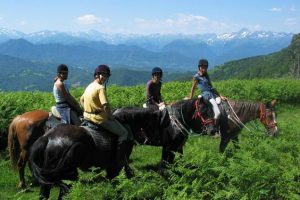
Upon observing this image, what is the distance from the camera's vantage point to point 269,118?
14.4m

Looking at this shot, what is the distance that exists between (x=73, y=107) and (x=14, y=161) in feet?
8.52

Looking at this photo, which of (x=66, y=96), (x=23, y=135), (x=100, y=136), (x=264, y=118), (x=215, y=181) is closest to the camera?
(x=215, y=181)

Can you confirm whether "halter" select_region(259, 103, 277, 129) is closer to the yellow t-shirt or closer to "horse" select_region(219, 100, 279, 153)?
"horse" select_region(219, 100, 279, 153)

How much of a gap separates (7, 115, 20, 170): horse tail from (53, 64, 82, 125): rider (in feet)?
5.36

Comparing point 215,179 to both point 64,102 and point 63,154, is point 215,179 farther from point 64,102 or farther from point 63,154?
point 64,102

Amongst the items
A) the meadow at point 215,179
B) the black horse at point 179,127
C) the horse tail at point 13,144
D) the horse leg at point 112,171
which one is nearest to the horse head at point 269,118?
the meadow at point 215,179

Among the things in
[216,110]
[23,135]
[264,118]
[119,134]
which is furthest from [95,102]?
[264,118]

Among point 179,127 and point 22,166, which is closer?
point 22,166

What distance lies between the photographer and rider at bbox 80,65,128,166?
30.9 feet

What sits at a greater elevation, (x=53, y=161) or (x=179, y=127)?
(x=179, y=127)

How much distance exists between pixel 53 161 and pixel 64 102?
262cm

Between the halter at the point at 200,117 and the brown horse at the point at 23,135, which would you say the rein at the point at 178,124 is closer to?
the halter at the point at 200,117

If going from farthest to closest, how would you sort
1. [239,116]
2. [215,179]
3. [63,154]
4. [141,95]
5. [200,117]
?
[141,95]
[239,116]
[200,117]
[63,154]
[215,179]

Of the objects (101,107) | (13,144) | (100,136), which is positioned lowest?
(13,144)
